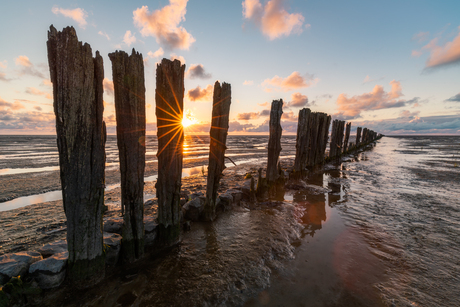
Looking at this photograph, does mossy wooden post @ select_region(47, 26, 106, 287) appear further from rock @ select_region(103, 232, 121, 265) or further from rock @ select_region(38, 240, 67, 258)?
rock @ select_region(38, 240, 67, 258)

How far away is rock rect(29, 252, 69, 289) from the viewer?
9.30 ft

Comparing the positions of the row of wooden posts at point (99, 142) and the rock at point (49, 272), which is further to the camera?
the rock at point (49, 272)

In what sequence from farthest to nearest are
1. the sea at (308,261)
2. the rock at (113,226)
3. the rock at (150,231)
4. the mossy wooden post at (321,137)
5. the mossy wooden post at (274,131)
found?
the mossy wooden post at (321,137), the mossy wooden post at (274,131), the rock at (113,226), the rock at (150,231), the sea at (308,261)

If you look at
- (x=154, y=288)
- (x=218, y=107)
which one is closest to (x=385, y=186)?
(x=218, y=107)

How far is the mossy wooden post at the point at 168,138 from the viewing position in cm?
397

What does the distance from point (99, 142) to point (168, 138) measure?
133 cm

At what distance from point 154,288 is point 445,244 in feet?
21.8

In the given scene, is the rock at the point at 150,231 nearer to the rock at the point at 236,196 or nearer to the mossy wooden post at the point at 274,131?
the rock at the point at 236,196

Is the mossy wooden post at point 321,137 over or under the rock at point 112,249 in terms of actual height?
over

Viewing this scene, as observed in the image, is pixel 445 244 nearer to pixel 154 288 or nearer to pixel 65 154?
pixel 154 288

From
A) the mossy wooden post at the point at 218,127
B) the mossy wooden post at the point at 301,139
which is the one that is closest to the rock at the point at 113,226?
the mossy wooden post at the point at 218,127

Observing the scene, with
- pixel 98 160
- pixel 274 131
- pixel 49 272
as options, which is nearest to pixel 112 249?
pixel 49 272

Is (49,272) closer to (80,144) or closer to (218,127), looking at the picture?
(80,144)

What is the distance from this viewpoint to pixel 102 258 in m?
3.26
